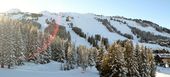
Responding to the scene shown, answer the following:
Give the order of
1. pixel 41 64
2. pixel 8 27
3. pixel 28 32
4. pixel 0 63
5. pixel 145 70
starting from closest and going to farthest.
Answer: pixel 145 70 → pixel 0 63 → pixel 8 27 → pixel 41 64 → pixel 28 32

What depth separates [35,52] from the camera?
405 feet

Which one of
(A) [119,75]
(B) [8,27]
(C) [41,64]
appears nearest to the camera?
(A) [119,75]

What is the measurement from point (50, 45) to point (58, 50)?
3.98 metres

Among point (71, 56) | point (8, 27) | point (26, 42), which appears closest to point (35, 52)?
point (26, 42)

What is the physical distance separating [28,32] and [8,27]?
42987 millimetres

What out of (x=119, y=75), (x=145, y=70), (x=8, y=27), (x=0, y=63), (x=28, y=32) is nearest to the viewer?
(x=119, y=75)

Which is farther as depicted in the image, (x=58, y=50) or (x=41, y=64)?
(x=58, y=50)

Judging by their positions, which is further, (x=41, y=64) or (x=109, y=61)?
(x=41, y=64)

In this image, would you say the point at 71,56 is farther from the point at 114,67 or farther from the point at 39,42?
the point at 114,67

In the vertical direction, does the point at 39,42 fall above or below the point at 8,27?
below

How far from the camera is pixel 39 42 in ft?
434

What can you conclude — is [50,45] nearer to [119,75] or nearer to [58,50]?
[58,50]

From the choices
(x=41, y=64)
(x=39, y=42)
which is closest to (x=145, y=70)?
(x=41, y=64)

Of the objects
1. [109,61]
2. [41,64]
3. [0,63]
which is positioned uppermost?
[109,61]
